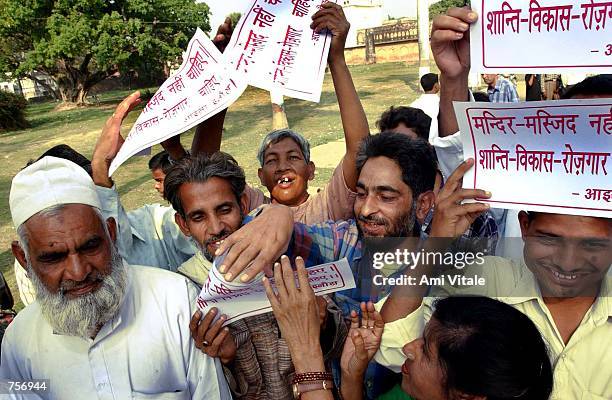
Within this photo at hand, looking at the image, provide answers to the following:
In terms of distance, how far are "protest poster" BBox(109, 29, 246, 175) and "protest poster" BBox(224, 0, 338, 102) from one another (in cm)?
7

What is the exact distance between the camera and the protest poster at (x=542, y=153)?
1.32m

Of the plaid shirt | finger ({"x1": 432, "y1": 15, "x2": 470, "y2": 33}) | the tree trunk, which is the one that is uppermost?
the tree trunk

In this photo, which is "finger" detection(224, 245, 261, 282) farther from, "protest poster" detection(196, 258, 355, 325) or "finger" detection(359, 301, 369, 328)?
"finger" detection(359, 301, 369, 328)

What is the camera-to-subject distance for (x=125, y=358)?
1.77m

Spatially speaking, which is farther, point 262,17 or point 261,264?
point 262,17

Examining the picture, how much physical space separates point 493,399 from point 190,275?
1209mm


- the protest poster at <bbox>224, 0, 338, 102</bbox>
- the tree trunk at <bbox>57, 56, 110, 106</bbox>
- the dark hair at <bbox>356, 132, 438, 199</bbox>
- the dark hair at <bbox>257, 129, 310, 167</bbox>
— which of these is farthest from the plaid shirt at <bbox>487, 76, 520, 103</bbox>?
the tree trunk at <bbox>57, 56, 110, 106</bbox>

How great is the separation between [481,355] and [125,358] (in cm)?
119

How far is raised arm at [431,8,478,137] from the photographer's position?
58.8 inches

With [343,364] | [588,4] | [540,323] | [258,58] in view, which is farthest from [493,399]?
[258,58]

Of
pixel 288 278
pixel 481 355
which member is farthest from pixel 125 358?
pixel 481 355

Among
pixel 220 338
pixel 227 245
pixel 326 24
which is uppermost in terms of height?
pixel 326 24

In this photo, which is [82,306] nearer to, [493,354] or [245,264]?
[245,264]

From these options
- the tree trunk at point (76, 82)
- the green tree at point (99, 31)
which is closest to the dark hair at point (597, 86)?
the green tree at point (99, 31)
